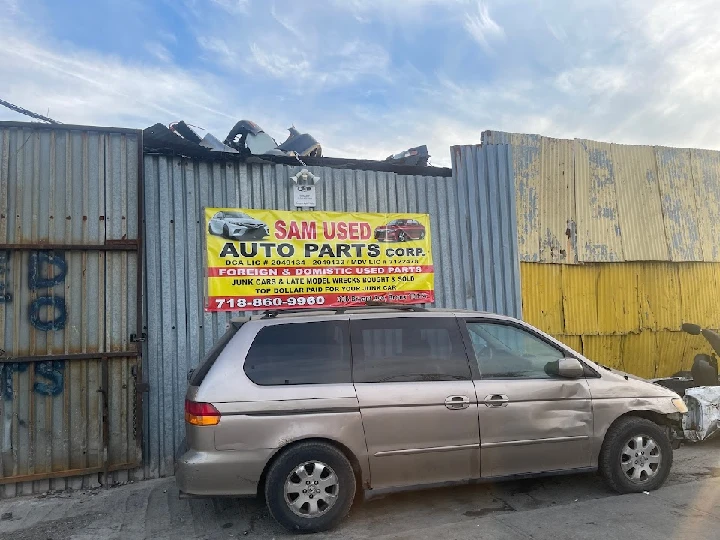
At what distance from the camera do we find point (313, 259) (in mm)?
6738

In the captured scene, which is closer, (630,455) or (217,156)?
(630,455)

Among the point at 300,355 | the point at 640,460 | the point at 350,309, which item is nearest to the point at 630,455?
the point at 640,460

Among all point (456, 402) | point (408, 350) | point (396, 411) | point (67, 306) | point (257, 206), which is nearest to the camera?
point (396, 411)

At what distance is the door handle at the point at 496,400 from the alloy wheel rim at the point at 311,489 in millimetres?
1386

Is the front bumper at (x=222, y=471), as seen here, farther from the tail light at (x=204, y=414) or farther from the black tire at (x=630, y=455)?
the black tire at (x=630, y=455)

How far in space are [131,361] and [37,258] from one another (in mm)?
1448

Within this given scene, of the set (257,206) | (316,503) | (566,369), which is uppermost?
(257,206)

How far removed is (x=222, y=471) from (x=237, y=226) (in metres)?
3.21

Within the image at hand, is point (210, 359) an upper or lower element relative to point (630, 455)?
upper

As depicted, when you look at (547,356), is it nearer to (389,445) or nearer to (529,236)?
(389,445)

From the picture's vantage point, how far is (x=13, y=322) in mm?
5516

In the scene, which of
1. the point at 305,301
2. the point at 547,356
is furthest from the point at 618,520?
the point at 305,301

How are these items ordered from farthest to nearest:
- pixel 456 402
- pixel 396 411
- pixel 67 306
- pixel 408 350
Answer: pixel 67 306 < pixel 408 350 < pixel 456 402 < pixel 396 411

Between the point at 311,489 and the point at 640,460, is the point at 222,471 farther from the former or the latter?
the point at 640,460
